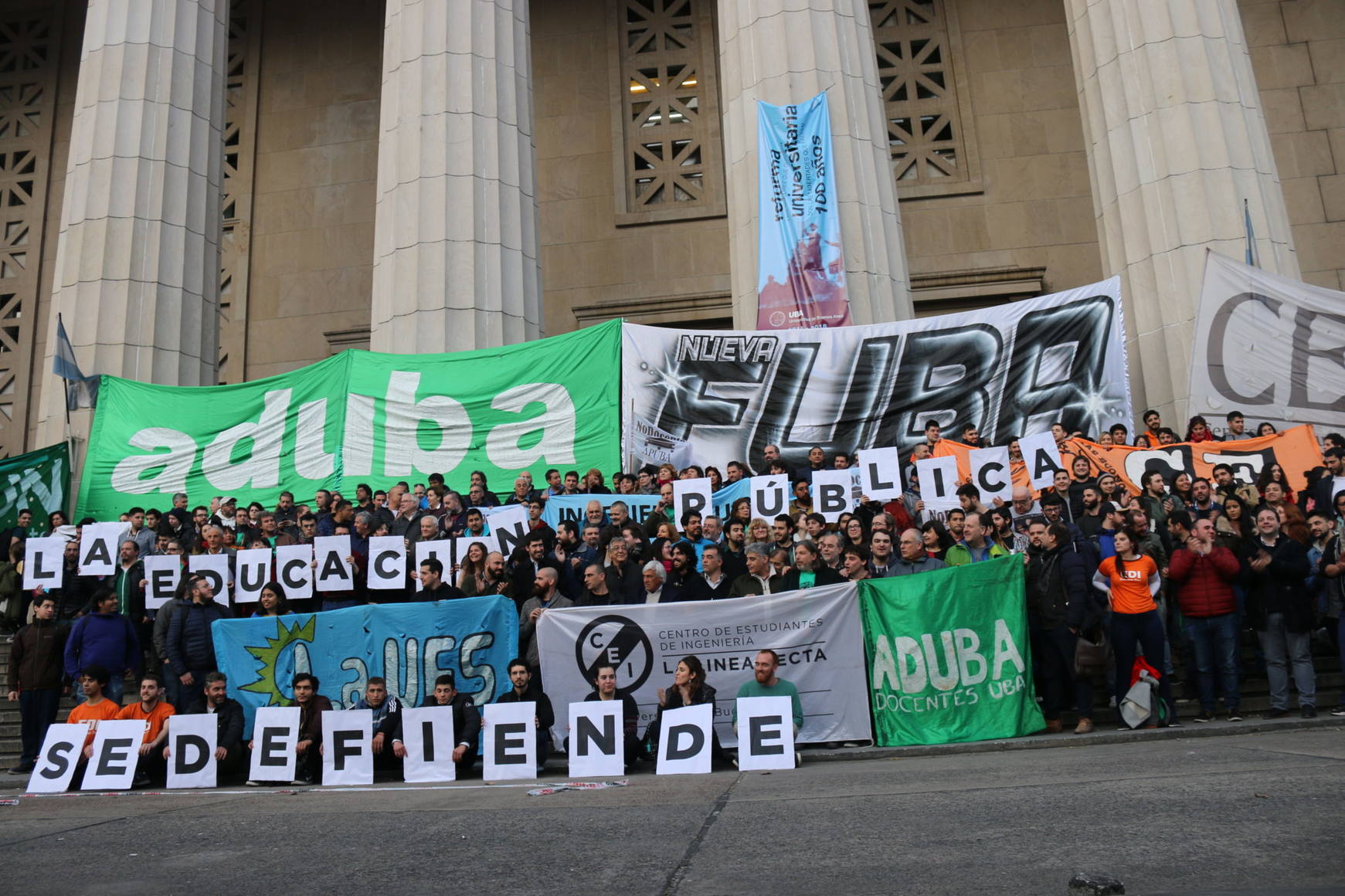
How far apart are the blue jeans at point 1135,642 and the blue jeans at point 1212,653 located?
342 mm

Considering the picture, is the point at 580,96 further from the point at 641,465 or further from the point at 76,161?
the point at 641,465

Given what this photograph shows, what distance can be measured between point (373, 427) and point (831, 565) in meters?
8.00

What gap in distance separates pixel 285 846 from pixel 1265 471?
35.4 ft

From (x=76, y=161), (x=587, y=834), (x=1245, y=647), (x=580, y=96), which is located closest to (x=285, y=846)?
(x=587, y=834)

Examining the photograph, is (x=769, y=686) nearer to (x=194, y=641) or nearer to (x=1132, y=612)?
(x=1132, y=612)

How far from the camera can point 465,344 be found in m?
18.1

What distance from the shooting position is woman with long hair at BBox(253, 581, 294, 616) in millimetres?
12352

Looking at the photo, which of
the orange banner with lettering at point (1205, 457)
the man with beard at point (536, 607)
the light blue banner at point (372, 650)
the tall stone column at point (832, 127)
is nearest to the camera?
the man with beard at point (536, 607)

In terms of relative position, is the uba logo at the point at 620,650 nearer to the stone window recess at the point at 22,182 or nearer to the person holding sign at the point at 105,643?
the person holding sign at the point at 105,643

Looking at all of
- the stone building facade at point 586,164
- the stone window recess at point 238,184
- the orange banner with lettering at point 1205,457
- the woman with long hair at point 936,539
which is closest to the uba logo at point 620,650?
the woman with long hair at point 936,539

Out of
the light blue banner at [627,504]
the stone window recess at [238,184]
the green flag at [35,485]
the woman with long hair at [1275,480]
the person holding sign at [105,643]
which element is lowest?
the person holding sign at [105,643]

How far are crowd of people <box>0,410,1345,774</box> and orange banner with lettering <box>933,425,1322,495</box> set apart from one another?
0.24m

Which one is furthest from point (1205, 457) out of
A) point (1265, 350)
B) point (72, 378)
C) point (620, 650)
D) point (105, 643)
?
point (72, 378)

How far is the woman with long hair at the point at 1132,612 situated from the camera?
10.5 metres
